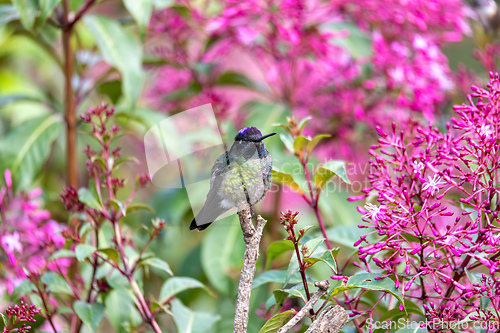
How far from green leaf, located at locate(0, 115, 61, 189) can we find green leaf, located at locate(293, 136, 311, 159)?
77cm

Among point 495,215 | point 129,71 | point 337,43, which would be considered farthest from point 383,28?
point 495,215

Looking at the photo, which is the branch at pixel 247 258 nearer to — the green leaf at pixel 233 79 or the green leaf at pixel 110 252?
the green leaf at pixel 110 252

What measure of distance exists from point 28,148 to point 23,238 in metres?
0.27

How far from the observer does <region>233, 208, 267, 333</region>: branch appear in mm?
571

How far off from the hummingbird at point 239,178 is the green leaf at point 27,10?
0.75 m

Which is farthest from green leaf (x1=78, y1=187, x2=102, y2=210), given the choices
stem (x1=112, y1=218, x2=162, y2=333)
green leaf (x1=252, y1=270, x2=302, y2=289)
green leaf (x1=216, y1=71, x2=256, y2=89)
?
green leaf (x1=216, y1=71, x2=256, y2=89)

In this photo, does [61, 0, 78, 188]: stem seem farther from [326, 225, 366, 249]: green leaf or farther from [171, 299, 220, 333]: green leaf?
[326, 225, 366, 249]: green leaf

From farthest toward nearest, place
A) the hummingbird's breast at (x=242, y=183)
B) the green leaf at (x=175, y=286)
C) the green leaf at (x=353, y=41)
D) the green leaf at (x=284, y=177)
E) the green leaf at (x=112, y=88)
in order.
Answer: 1. the green leaf at (x=112, y=88)
2. the green leaf at (x=353, y=41)
3. the green leaf at (x=175, y=286)
4. the green leaf at (x=284, y=177)
5. the hummingbird's breast at (x=242, y=183)

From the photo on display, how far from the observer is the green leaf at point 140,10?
118 centimetres

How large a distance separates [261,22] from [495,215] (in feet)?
2.80

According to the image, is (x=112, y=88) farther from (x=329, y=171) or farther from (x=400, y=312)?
(x=400, y=312)

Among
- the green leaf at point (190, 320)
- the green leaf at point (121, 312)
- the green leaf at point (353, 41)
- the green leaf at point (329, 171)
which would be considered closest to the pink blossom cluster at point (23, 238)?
the green leaf at point (121, 312)

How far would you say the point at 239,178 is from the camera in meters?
0.56

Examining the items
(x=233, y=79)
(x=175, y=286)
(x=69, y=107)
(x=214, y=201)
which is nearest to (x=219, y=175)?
(x=214, y=201)
